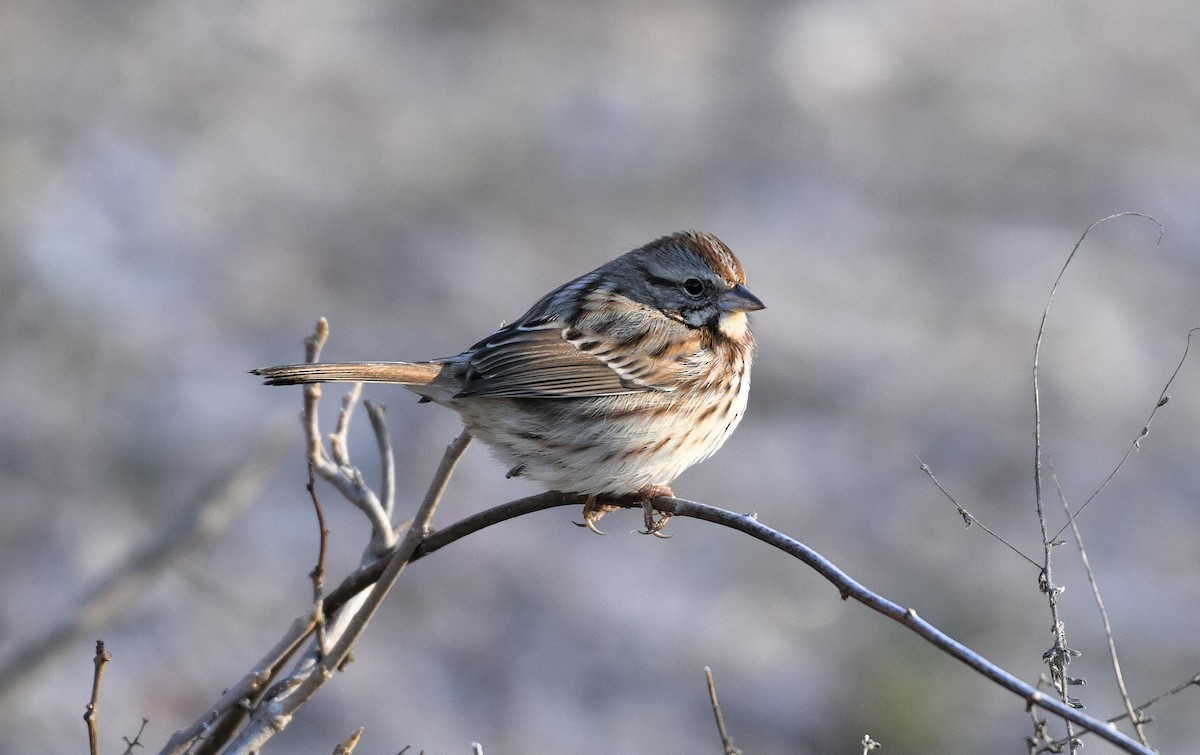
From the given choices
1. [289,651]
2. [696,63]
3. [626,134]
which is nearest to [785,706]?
[289,651]

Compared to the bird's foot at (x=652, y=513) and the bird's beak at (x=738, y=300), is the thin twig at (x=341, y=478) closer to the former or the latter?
the bird's foot at (x=652, y=513)

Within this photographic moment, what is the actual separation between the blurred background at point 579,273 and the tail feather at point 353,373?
0.51m

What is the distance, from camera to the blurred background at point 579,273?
6.61 metres

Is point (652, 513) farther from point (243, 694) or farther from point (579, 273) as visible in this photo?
point (579, 273)

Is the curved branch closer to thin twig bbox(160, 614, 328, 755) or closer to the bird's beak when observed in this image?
thin twig bbox(160, 614, 328, 755)

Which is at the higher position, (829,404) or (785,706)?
(829,404)

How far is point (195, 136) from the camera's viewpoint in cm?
968

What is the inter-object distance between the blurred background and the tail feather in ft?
1.68

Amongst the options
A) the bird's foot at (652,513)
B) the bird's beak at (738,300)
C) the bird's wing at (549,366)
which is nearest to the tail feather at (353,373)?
the bird's wing at (549,366)

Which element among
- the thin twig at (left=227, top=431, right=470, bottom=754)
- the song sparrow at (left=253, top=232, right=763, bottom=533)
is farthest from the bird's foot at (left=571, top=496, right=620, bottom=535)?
the thin twig at (left=227, top=431, right=470, bottom=754)

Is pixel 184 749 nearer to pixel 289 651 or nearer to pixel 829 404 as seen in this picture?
pixel 289 651

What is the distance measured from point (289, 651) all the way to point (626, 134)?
28.1 feet

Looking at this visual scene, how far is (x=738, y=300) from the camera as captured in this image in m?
4.50

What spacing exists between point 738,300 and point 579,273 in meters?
4.66
